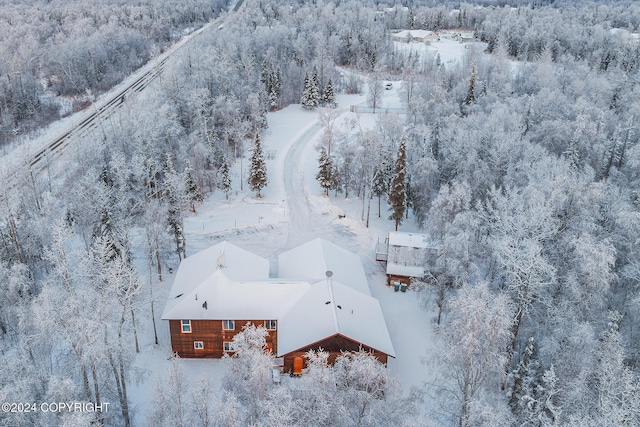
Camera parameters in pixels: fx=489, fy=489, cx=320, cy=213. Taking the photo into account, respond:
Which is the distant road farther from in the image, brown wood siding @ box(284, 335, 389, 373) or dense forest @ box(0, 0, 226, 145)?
brown wood siding @ box(284, 335, 389, 373)

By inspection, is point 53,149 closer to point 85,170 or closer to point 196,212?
point 85,170

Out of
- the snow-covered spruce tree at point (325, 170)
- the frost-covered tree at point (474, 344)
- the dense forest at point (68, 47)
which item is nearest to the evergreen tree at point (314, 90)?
the dense forest at point (68, 47)

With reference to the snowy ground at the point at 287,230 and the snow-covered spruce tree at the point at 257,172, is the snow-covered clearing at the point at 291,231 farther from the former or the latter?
the snow-covered spruce tree at the point at 257,172

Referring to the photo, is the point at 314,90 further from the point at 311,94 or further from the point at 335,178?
the point at 335,178

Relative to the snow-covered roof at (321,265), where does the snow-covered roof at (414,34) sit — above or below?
above

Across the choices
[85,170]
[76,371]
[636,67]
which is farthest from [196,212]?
[636,67]

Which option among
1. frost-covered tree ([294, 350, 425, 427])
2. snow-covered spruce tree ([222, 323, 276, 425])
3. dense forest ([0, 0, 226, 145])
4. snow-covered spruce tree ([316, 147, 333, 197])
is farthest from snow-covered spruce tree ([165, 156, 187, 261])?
frost-covered tree ([294, 350, 425, 427])

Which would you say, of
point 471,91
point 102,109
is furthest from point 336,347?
point 102,109
